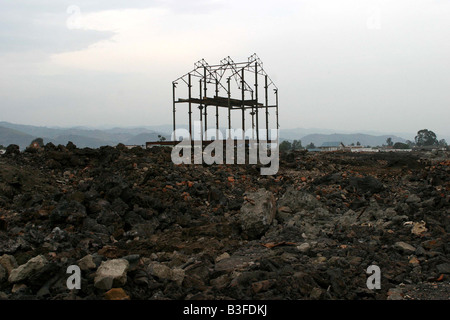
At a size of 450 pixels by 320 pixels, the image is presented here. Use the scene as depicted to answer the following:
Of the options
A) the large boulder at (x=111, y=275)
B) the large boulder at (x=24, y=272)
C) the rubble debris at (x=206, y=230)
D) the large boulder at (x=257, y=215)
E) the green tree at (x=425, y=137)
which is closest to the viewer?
the large boulder at (x=111, y=275)

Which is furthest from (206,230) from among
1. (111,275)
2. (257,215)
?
(111,275)

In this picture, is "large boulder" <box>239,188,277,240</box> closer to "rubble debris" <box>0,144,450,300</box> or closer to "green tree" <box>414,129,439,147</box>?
"rubble debris" <box>0,144,450,300</box>

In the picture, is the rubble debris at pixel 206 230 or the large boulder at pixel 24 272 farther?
the large boulder at pixel 24 272

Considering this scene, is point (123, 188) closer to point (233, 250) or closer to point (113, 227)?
point (113, 227)

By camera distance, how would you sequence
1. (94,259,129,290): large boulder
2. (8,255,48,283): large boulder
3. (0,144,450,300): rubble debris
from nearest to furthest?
(94,259,129,290): large boulder → (0,144,450,300): rubble debris → (8,255,48,283): large boulder

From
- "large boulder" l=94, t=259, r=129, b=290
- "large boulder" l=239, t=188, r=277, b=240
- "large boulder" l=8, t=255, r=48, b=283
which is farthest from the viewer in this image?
"large boulder" l=239, t=188, r=277, b=240

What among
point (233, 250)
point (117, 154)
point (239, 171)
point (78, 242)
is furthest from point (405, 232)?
point (117, 154)

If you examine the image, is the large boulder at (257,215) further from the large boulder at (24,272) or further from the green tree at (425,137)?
the green tree at (425,137)

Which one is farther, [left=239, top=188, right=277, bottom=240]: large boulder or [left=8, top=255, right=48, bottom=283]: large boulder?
[left=239, top=188, right=277, bottom=240]: large boulder

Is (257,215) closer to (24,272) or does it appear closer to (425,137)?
(24,272)

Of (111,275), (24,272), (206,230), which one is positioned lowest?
(206,230)

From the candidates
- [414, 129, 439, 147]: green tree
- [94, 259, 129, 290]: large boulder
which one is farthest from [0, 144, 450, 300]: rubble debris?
[414, 129, 439, 147]: green tree

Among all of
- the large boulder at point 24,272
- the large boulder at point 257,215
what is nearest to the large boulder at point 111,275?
the large boulder at point 24,272
